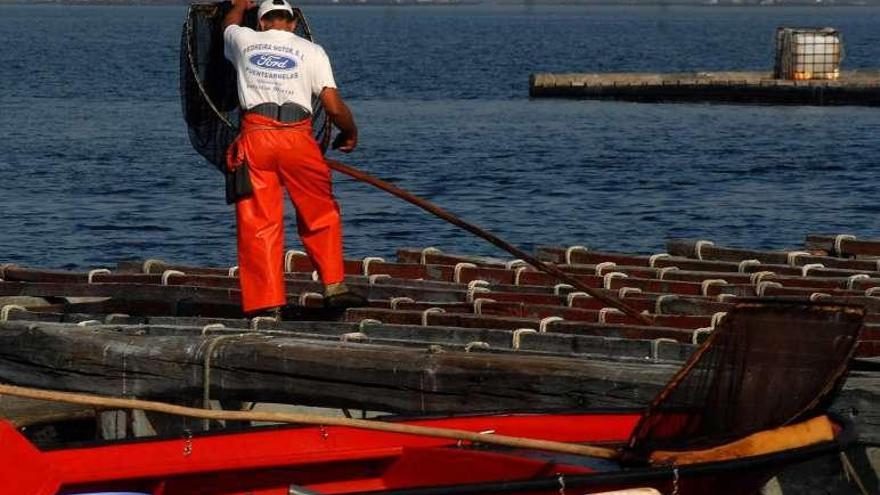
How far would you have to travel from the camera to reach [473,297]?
13352 millimetres

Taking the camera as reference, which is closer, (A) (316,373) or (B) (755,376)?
(B) (755,376)

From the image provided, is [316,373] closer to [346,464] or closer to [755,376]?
[346,464]

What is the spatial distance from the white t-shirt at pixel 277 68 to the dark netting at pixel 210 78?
94cm

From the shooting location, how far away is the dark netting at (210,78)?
1301 centimetres

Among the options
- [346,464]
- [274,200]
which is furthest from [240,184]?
[346,464]

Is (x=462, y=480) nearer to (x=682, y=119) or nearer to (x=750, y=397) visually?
(x=750, y=397)

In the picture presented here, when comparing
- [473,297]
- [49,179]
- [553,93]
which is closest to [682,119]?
[553,93]

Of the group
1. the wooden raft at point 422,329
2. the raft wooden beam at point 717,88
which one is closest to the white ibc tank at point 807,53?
the raft wooden beam at point 717,88

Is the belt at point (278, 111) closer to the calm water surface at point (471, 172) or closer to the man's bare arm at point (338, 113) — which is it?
the man's bare arm at point (338, 113)

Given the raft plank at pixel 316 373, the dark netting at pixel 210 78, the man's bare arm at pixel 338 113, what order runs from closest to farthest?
the raft plank at pixel 316 373 → the man's bare arm at pixel 338 113 → the dark netting at pixel 210 78

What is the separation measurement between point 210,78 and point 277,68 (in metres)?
1.28

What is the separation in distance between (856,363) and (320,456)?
3.06 meters

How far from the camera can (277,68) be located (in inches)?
470

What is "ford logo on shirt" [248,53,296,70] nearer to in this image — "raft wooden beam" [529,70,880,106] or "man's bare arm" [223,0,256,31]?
"man's bare arm" [223,0,256,31]
